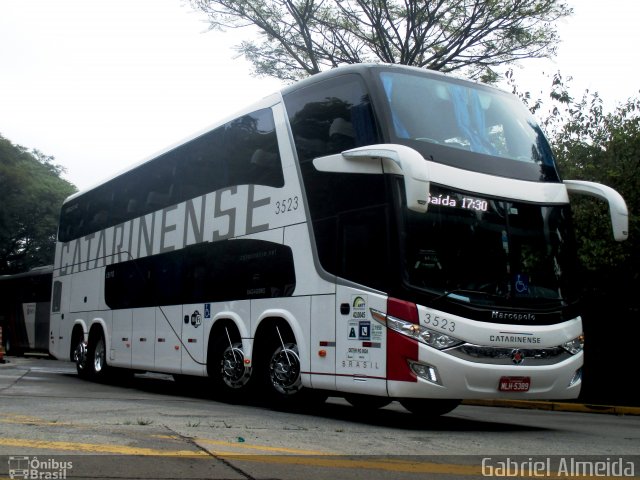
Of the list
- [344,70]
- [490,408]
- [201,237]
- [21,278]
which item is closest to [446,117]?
[344,70]

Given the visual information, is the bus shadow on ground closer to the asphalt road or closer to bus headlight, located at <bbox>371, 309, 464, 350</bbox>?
the asphalt road

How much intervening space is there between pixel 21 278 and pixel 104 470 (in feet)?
102

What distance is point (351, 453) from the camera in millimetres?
7285

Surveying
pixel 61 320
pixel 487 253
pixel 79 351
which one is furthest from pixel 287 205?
pixel 61 320

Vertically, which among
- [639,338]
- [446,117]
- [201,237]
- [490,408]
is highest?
[446,117]

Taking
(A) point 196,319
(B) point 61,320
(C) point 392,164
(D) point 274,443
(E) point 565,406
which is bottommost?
(E) point 565,406

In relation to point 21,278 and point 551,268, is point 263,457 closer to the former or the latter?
point 551,268

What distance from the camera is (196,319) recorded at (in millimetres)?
13883

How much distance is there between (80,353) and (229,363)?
731 centimetres

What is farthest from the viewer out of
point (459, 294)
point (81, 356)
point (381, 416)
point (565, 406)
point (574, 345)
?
point (81, 356)

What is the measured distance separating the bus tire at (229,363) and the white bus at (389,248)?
30mm

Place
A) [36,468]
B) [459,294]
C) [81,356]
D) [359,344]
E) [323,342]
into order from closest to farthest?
[36,468] → [459,294] → [359,344] → [323,342] → [81,356]

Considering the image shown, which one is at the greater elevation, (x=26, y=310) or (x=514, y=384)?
(x=26, y=310)

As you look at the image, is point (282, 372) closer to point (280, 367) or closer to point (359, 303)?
point (280, 367)
